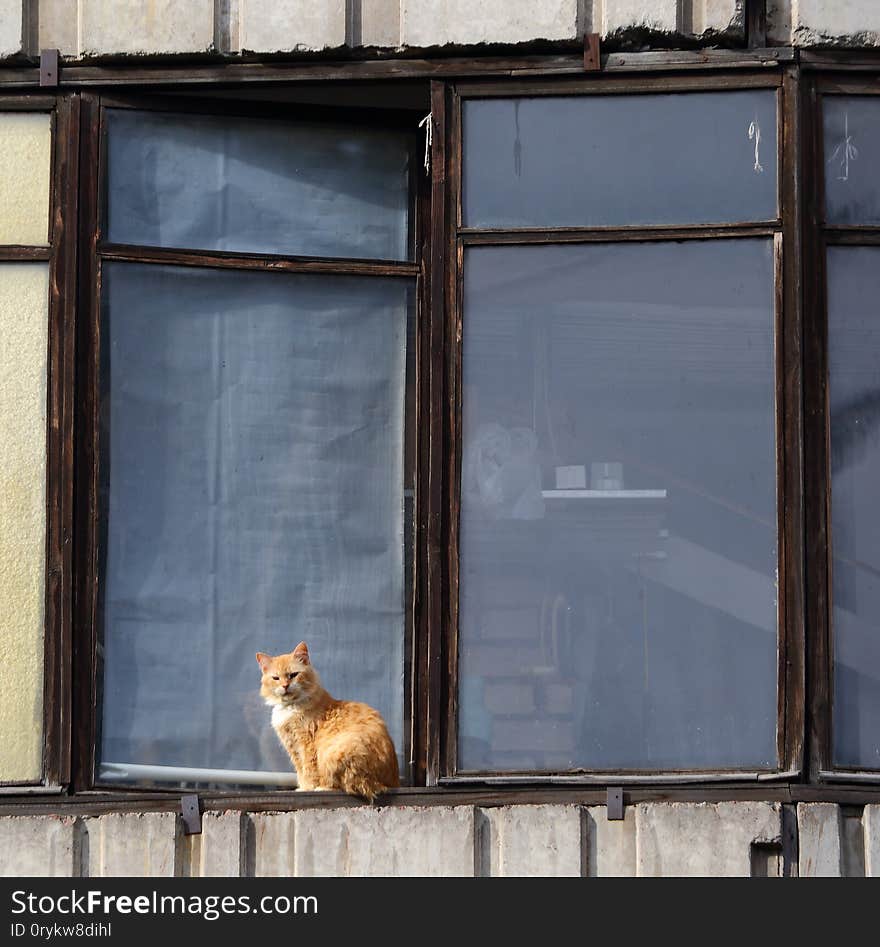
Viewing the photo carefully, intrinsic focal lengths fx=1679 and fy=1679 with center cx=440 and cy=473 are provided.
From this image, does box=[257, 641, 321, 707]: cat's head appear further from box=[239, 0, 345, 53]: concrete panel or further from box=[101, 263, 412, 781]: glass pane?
box=[239, 0, 345, 53]: concrete panel

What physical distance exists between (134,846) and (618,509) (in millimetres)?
2323

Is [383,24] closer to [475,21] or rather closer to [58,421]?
[475,21]

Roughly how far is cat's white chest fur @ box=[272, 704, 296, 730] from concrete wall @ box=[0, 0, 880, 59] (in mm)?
2683

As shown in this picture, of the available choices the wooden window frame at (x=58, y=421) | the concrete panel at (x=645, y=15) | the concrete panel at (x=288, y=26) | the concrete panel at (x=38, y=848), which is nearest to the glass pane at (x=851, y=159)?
the concrete panel at (x=645, y=15)

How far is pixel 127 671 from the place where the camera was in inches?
268

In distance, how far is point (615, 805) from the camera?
6.54 m

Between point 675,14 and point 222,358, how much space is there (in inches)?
91.6

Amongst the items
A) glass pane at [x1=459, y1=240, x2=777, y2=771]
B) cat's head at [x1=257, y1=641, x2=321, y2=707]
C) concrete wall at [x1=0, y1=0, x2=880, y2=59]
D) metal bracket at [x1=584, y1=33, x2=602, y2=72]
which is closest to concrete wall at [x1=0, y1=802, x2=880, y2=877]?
glass pane at [x1=459, y1=240, x2=777, y2=771]

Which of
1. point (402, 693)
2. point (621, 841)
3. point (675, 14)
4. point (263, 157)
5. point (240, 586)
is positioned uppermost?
point (675, 14)

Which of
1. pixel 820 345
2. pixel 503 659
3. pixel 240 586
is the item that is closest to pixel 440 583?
pixel 503 659

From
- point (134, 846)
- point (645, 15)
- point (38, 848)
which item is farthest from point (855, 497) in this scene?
point (38, 848)

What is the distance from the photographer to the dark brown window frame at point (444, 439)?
659 cm

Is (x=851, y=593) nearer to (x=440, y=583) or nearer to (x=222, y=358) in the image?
(x=440, y=583)

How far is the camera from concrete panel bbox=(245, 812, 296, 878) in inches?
258
